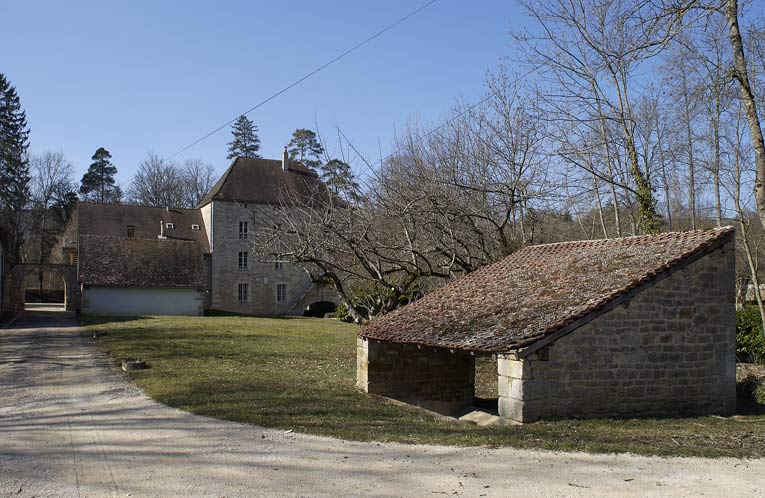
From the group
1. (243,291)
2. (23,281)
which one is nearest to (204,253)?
(243,291)

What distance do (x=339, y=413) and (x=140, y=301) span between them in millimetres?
27504

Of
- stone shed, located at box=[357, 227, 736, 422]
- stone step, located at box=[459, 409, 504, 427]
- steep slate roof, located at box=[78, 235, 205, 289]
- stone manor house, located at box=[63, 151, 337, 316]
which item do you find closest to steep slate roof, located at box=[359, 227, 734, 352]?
stone shed, located at box=[357, 227, 736, 422]

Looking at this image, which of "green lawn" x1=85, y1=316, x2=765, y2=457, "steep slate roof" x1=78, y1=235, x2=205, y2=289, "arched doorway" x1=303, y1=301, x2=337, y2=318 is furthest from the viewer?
"arched doorway" x1=303, y1=301, x2=337, y2=318

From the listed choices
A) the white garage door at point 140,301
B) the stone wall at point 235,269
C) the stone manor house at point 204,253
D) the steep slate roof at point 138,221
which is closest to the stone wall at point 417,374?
the stone manor house at point 204,253

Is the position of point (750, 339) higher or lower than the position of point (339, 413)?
higher

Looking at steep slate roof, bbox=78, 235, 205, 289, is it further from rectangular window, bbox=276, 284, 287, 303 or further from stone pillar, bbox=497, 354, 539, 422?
stone pillar, bbox=497, 354, 539, 422

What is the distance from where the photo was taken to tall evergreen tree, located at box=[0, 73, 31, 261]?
45312 mm

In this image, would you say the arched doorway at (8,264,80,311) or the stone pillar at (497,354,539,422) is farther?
the arched doorway at (8,264,80,311)

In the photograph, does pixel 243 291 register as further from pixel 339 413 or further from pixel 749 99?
pixel 749 99

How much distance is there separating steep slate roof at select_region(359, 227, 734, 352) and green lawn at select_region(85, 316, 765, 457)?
4.06ft

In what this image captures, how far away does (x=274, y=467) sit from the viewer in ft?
21.1

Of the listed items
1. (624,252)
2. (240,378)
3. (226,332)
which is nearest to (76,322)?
(226,332)

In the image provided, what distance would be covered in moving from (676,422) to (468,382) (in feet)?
15.8

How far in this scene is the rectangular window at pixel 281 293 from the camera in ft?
136
